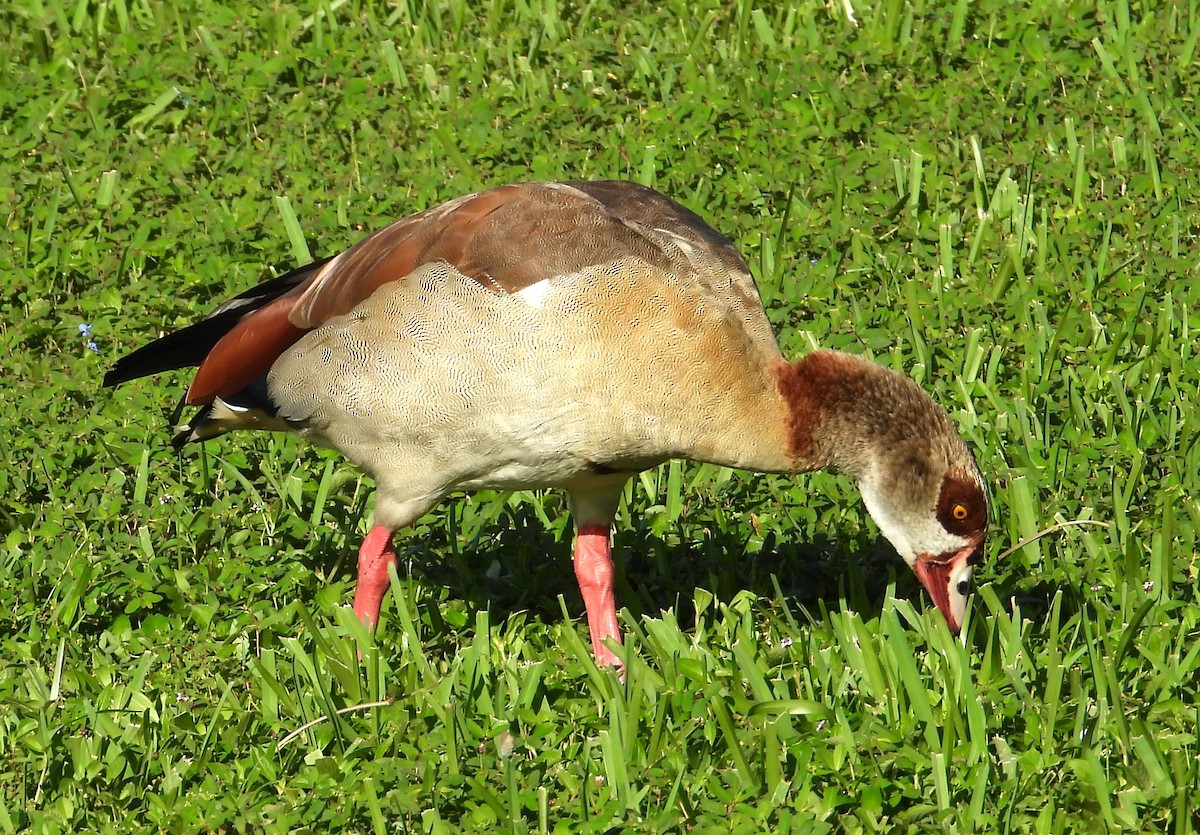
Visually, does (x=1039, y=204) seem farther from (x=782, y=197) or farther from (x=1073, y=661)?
(x=1073, y=661)

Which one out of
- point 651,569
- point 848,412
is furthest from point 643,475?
point 848,412

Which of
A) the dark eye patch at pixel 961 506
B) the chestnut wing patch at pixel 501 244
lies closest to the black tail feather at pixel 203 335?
the chestnut wing patch at pixel 501 244

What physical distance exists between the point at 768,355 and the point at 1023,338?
213 centimetres

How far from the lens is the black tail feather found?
5.34 m

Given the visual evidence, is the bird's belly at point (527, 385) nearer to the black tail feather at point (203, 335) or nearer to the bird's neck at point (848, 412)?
the bird's neck at point (848, 412)

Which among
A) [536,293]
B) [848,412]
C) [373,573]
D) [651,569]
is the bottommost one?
[651,569]

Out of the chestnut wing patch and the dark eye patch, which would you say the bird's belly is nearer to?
the chestnut wing patch

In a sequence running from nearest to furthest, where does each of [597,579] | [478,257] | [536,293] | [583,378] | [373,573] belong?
[583,378] → [536,293] → [478,257] → [373,573] → [597,579]

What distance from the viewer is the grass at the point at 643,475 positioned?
4.29 meters

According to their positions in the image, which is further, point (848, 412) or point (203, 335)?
point (203, 335)

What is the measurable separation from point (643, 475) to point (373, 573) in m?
1.23

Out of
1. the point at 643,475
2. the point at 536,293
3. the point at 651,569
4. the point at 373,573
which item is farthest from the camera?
the point at 643,475

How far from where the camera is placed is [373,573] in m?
5.10

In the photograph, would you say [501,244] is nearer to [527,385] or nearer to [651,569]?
[527,385]
